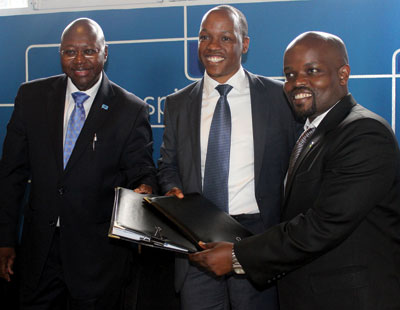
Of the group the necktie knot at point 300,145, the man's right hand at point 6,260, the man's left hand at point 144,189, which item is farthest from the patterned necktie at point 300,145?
the man's right hand at point 6,260

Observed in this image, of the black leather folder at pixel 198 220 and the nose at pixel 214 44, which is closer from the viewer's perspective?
the black leather folder at pixel 198 220

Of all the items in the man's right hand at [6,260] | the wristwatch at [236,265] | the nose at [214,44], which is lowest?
the man's right hand at [6,260]

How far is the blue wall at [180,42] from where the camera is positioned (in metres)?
3.23

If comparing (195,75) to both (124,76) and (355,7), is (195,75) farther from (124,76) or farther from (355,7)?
(355,7)

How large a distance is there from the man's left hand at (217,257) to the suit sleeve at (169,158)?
0.59 meters

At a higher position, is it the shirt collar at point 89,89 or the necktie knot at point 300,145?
the shirt collar at point 89,89

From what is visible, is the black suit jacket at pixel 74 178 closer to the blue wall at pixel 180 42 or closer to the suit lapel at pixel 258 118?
the suit lapel at pixel 258 118

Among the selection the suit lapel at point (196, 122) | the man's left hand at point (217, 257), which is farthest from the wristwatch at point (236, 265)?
the suit lapel at point (196, 122)

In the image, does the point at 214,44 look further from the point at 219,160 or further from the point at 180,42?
the point at 180,42

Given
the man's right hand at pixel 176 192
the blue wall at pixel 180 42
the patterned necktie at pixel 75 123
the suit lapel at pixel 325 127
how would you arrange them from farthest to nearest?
1. the blue wall at pixel 180 42
2. the patterned necktie at pixel 75 123
3. the man's right hand at pixel 176 192
4. the suit lapel at pixel 325 127

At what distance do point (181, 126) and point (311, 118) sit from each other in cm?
74

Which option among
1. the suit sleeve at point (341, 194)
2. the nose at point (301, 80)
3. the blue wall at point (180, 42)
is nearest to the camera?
the suit sleeve at point (341, 194)

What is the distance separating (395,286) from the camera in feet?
5.39

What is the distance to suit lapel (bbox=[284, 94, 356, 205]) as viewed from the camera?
5.72 ft
